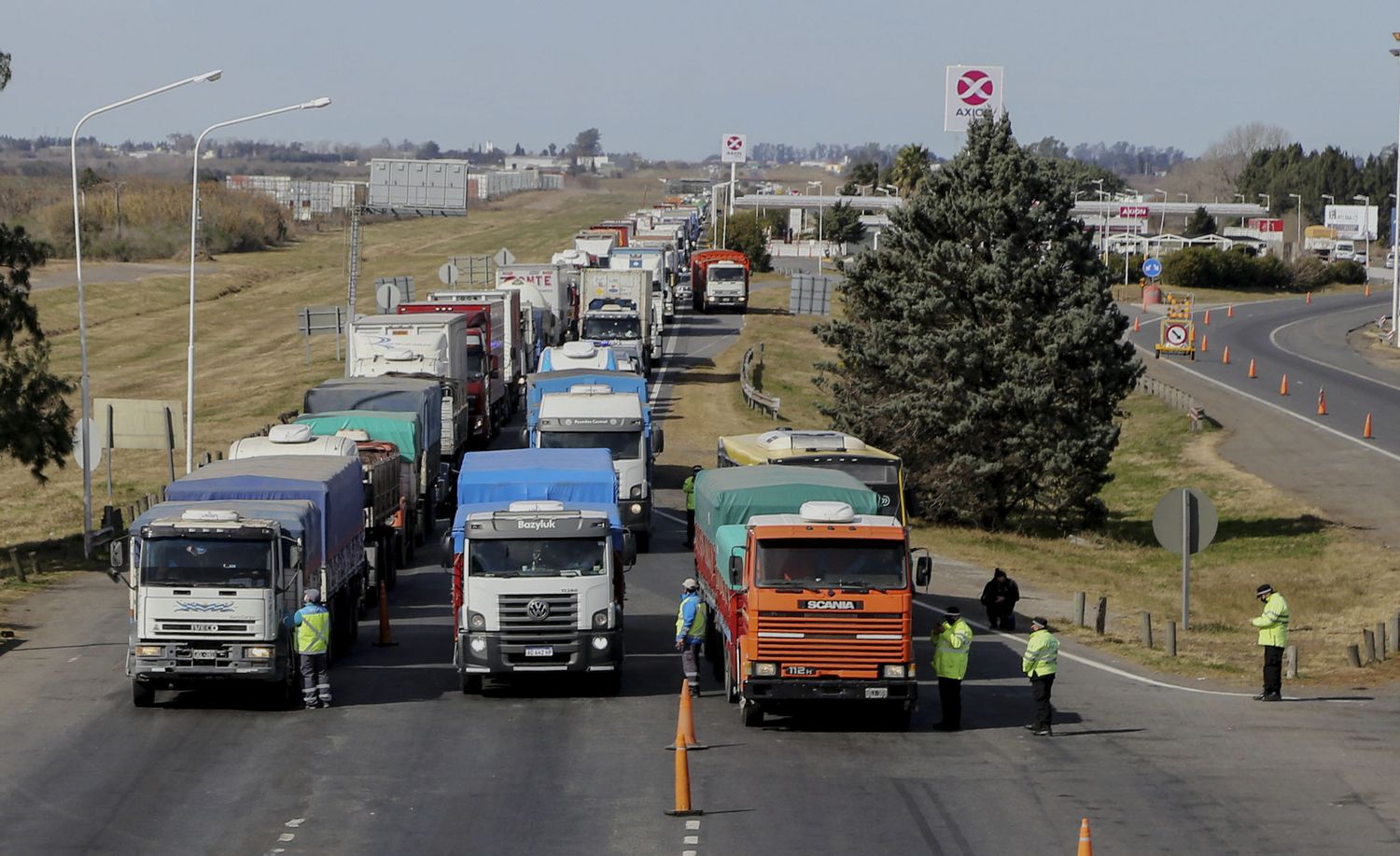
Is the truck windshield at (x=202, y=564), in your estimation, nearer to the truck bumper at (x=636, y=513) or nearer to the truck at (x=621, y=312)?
the truck bumper at (x=636, y=513)

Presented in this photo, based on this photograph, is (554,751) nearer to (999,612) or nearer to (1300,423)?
(999,612)

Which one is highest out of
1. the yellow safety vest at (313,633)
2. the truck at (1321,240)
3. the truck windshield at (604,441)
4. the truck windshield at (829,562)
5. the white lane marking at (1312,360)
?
the truck at (1321,240)

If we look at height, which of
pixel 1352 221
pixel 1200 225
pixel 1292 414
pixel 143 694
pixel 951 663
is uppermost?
pixel 1352 221

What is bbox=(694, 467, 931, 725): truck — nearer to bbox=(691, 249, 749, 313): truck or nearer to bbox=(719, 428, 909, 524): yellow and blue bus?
bbox=(719, 428, 909, 524): yellow and blue bus

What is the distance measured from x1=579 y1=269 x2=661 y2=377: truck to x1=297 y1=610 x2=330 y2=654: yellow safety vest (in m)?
36.9

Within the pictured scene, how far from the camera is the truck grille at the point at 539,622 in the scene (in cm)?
2380

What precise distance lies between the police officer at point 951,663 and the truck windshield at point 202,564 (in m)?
8.40

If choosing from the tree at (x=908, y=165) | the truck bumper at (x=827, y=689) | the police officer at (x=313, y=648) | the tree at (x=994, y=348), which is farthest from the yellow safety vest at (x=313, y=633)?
the tree at (x=908, y=165)

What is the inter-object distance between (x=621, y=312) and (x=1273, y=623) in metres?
42.5

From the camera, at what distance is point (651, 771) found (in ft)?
65.5

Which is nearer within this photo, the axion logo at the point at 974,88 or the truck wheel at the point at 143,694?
the truck wheel at the point at 143,694

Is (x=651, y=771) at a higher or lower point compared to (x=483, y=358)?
lower

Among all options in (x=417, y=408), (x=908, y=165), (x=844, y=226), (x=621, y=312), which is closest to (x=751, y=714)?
(x=417, y=408)

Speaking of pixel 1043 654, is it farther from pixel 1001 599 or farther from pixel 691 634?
pixel 1001 599
